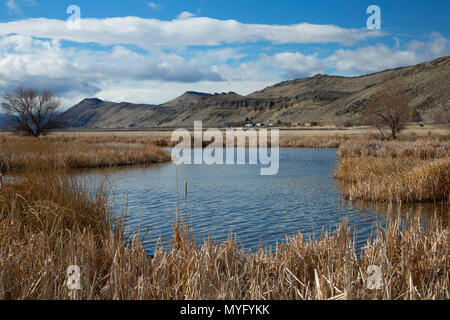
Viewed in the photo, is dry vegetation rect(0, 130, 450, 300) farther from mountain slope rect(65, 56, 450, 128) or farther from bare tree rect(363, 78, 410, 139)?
mountain slope rect(65, 56, 450, 128)

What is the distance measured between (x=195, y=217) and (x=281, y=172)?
1211 cm

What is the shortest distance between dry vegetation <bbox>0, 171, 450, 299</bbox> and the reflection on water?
0.69 meters

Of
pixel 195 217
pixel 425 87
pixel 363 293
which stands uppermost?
pixel 425 87

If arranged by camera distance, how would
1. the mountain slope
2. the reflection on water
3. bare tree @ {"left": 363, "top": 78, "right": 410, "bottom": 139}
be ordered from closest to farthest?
the reflection on water
bare tree @ {"left": 363, "top": 78, "right": 410, "bottom": 139}
the mountain slope

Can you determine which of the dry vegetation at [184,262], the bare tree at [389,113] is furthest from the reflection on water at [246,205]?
the bare tree at [389,113]

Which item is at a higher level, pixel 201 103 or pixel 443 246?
pixel 201 103

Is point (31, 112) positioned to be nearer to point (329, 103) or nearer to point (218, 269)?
point (218, 269)

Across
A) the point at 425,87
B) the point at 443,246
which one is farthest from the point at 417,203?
the point at 425,87

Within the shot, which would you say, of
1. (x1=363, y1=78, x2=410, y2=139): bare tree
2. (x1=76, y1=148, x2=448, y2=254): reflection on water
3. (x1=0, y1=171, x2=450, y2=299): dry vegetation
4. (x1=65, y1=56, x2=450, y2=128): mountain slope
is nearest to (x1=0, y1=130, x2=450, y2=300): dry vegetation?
(x1=0, y1=171, x2=450, y2=299): dry vegetation

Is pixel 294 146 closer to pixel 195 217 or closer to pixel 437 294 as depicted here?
pixel 195 217

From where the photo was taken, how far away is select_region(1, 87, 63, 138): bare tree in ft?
153

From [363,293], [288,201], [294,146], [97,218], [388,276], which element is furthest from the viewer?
[294,146]

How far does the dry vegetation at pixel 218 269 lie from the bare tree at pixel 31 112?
44.4 m

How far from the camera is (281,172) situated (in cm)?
2345
